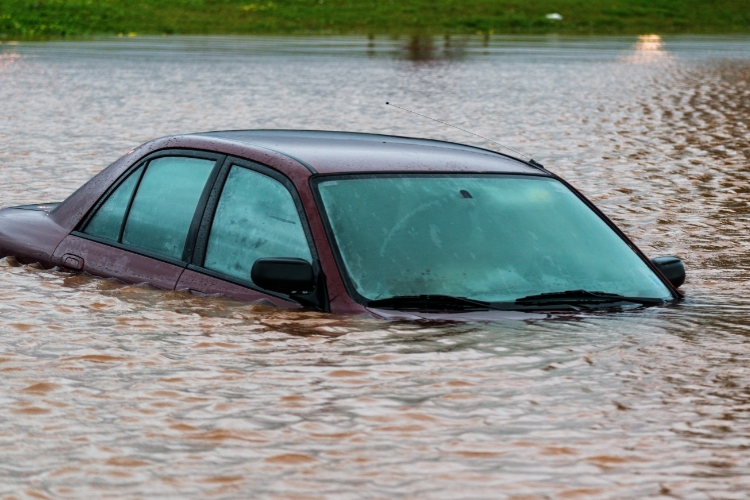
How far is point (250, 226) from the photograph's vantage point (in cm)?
645

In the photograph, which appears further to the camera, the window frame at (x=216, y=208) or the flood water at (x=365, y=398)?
the window frame at (x=216, y=208)

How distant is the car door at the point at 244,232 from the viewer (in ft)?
20.5

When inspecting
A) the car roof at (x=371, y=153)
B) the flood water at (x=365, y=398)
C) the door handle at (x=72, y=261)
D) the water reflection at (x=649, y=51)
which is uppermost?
the car roof at (x=371, y=153)

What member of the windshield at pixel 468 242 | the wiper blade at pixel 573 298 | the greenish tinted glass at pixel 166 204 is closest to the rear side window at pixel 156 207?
the greenish tinted glass at pixel 166 204

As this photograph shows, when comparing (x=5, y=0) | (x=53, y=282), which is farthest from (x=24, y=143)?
(x=5, y=0)

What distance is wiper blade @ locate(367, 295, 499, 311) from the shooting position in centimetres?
595

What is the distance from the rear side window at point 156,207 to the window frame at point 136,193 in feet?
0.04

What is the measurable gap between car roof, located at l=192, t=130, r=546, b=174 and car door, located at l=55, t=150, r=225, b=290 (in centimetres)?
25

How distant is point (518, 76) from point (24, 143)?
18062 millimetres

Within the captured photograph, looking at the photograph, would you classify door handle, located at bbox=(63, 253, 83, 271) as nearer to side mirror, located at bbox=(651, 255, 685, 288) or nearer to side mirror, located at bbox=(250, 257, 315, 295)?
side mirror, located at bbox=(250, 257, 315, 295)

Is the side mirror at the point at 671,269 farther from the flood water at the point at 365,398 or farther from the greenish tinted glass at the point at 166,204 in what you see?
the greenish tinted glass at the point at 166,204

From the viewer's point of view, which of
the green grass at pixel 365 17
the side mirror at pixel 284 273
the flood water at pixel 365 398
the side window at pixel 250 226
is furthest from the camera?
the green grass at pixel 365 17

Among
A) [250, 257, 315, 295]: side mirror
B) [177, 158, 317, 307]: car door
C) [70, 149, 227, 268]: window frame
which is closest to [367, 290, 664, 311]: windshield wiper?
[250, 257, 315, 295]: side mirror

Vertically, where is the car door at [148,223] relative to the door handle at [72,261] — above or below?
above
